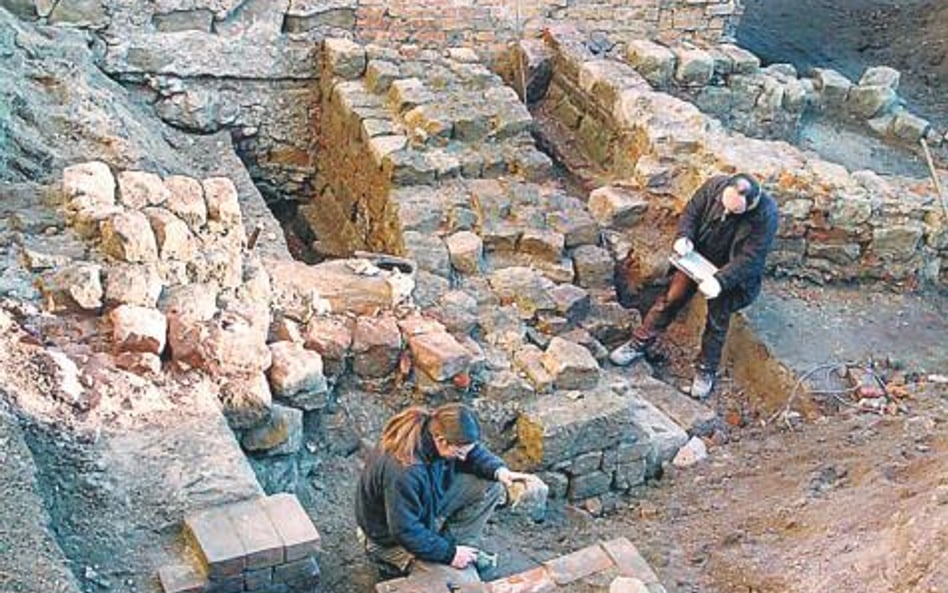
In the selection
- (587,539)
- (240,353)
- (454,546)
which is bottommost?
(587,539)

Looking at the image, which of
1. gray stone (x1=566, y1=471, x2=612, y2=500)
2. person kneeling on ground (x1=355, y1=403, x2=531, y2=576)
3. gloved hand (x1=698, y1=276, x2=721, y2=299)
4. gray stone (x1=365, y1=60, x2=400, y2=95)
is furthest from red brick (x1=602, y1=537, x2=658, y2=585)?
gray stone (x1=365, y1=60, x2=400, y2=95)

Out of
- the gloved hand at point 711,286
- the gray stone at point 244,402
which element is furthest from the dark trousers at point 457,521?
the gloved hand at point 711,286

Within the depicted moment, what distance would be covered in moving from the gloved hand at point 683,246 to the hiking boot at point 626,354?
2.19 feet

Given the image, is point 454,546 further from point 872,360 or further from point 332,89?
point 332,89

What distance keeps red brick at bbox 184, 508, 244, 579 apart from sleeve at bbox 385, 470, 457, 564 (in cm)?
64

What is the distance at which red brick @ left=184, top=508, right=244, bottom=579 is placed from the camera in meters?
4.82

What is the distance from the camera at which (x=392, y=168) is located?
8.41 metres

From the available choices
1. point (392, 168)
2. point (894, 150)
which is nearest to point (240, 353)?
point (392, 168)

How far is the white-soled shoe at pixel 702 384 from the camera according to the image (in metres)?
7.85

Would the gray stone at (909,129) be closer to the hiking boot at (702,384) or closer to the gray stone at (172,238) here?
the hiking boot at (702,384)

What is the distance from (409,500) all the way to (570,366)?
1.83 metres

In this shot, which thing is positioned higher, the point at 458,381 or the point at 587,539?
the point at 458,381

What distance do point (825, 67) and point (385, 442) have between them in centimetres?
904

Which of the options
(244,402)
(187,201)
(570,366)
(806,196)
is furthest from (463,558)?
(806,196)
